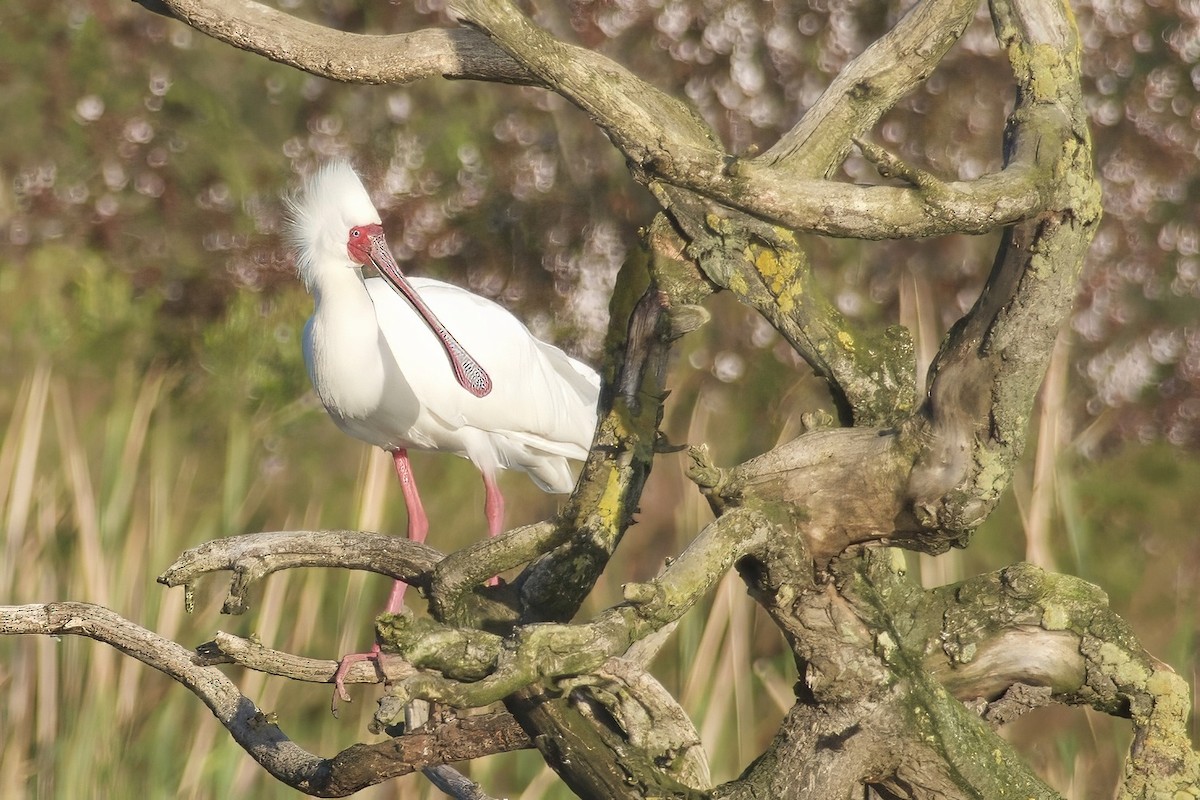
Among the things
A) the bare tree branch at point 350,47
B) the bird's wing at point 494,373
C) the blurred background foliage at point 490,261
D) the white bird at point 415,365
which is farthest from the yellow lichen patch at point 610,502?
the bird's wing at point 494,373

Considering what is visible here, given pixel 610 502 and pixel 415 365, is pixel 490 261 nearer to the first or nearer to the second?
pixel 415 365

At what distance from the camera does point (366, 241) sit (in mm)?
3797

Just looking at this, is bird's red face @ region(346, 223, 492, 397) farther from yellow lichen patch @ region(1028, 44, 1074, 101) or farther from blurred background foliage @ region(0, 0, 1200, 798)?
yellow lichen patch @ region(1028, 44, 1074, 101)

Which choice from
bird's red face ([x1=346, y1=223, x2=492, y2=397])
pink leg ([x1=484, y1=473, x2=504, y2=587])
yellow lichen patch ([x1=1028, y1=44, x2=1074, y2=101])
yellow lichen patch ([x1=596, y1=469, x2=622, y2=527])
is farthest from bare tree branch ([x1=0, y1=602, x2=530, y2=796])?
pink leg ([x1=484, y1=473, x2=504, y2=587])

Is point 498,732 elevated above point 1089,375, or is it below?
below

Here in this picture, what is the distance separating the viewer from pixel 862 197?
1514mm

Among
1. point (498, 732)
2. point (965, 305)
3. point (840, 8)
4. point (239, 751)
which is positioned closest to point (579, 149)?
point (840, 8)

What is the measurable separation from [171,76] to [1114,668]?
14.4 ft

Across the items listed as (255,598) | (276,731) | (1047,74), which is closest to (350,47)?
(1047,74)

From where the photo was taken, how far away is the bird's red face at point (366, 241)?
3783 mm

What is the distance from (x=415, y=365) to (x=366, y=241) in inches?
14.7

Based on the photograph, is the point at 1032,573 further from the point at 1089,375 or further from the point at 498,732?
the point at 1089,375

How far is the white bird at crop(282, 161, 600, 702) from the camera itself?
12.5ft

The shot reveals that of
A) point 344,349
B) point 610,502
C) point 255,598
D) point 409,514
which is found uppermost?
point 344,349
